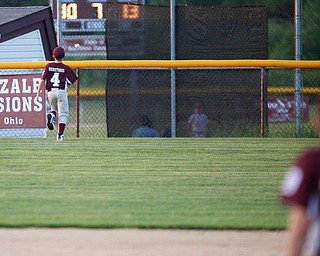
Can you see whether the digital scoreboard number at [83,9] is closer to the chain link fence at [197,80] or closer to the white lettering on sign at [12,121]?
the chain link fence at [197,80]

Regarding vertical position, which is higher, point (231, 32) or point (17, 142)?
point (231, 32)

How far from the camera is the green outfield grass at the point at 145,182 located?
9.41m

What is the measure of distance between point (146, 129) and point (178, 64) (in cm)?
147

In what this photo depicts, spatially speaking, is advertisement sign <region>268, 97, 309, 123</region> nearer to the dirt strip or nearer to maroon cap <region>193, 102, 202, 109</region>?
maroon cap <region>193, 102, 202, 109</region>

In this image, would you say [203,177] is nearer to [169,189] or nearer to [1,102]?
[169,189]

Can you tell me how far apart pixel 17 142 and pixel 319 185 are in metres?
14.3

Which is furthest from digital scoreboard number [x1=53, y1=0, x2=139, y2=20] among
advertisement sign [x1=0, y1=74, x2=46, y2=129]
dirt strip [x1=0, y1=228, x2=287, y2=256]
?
dirt strip [x1=0, y1=228, x2=287, y2=256]

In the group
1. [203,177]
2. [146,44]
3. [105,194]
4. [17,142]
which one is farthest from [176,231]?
[146,44]

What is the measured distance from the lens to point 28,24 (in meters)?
21.6

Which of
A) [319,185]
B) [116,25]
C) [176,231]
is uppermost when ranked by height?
[116,25]

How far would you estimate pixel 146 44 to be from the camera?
21469 millimetres

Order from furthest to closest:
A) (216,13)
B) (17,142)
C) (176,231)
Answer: (216,13)
(17,142)
(176,231)

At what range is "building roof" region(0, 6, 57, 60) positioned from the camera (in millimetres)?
21234

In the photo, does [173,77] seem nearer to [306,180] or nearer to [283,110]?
[283,110]
